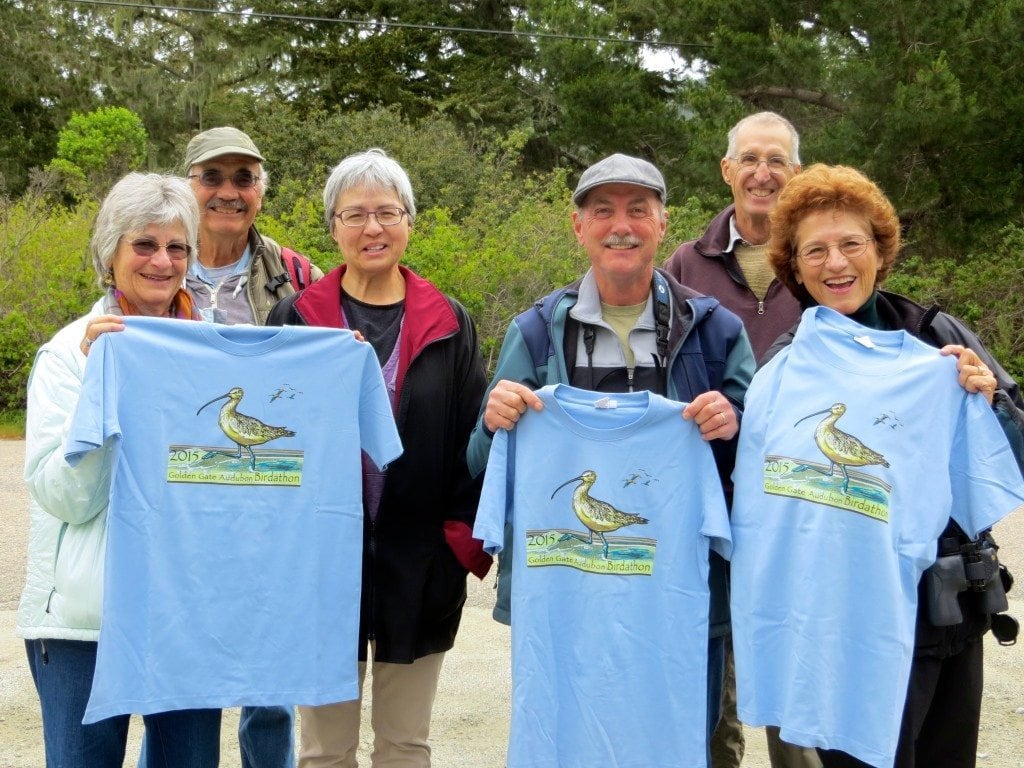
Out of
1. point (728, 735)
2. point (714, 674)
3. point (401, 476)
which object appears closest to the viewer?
point (714, 674)

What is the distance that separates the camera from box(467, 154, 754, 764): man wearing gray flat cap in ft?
11.5

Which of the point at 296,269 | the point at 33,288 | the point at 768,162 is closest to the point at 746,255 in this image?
the point at 768,162

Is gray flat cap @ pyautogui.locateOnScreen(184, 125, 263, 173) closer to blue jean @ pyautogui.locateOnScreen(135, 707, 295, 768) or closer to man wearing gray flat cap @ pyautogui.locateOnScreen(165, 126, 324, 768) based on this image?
man wearing gray flat cap @ pyautogui.locateOnScreen(165, 126, 324, 768)

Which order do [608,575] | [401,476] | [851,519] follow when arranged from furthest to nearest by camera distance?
1. [401,476]
2. [608,575]
3. [851,519]

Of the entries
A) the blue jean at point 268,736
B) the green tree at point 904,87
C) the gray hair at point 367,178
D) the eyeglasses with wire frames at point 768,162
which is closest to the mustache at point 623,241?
the gray hair at point 367,178

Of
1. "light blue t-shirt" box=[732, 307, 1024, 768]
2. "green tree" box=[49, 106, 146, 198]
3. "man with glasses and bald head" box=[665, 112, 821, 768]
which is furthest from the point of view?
"green tree" box=[49, 106, 146, 198]

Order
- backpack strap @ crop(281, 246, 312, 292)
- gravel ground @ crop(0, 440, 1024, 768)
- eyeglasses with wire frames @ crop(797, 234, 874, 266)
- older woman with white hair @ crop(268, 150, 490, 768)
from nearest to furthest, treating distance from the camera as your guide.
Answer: eyeglasses with wire frames @ crop(797, 234, 874, 266) → older woman with white hair @ crop(268, 150, 490, 768) → backpack strap @ crop(281, 246, 312, 292) → gravel ground @ crop(0, 440, 1024, 768)

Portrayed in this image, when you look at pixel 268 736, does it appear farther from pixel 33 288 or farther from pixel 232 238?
pixel 33 288

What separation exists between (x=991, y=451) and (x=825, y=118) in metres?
17.4

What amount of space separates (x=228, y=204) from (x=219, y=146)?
0.77 ft

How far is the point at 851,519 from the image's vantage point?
3.15 metres

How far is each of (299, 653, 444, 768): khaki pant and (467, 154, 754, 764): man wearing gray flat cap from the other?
53 cm

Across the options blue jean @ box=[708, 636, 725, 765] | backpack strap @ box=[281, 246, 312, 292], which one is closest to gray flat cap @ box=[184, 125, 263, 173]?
backpack strap @ box=[281, 246, 312, 292]

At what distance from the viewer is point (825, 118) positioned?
19328 mm
